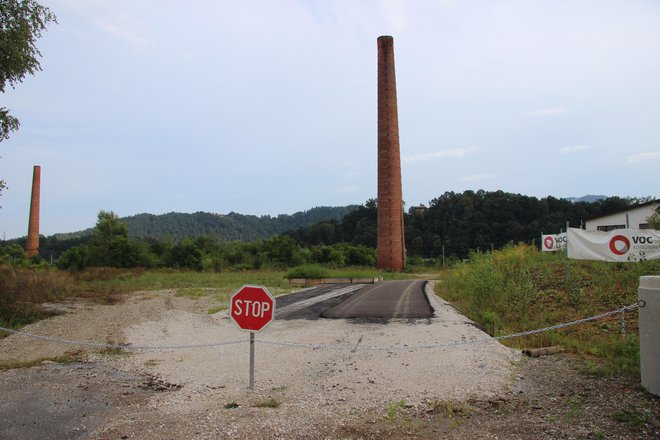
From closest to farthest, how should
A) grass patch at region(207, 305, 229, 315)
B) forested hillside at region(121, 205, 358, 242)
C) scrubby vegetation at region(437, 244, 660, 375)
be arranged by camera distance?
scrubby vegetation at region(437, 244, 660, 375)
grass patch at region(207, 305, 229, 315)
forested hillside at region(121, 205, 358, 242)

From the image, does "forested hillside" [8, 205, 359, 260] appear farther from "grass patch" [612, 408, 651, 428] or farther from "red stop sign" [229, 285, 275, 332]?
"grass patch" [612, 408, 651, 428]

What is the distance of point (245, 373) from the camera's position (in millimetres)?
7469

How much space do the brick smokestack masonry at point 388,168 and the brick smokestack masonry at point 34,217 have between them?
42.8 metres

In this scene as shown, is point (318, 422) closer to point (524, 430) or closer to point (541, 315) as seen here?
point (524, 430)

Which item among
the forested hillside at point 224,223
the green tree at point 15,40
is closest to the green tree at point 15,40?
the green tree at point 15,40

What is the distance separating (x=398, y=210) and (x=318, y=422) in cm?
3822

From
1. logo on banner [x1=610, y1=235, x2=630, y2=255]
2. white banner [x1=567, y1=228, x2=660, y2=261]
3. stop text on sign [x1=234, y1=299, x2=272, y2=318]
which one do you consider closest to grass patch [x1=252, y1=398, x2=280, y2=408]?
stop text on sign [x1=234, y1=299, x2=272, y2=318]

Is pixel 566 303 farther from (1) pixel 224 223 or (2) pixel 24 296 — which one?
(1) pixel 224 223

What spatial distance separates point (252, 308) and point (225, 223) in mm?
143699

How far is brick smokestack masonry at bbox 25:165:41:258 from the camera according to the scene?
5891 centimetres

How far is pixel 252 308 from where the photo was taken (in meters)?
6.84

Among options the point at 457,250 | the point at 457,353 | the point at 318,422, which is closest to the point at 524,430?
the point at 318,422

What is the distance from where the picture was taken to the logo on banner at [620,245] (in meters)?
13.3

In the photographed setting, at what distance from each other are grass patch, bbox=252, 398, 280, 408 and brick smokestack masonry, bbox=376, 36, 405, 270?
36916 millimetres
